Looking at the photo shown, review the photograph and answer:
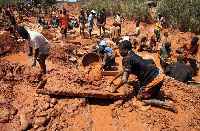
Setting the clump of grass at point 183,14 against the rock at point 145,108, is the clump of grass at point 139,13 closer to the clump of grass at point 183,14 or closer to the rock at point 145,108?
the clump of grass at point 183,14

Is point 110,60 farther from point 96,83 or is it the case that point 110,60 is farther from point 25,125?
point 25,125

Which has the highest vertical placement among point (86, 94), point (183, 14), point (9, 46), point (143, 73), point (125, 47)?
point (183, 14)

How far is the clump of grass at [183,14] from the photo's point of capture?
11258 millimetres

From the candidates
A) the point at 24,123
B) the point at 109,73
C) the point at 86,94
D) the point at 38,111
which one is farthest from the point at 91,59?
the point at 24,123

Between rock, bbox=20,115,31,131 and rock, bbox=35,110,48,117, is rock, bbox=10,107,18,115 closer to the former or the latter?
rock, bbox=20,115,31,131

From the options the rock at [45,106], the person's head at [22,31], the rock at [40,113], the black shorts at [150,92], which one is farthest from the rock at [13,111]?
the black shorts at [150,92]

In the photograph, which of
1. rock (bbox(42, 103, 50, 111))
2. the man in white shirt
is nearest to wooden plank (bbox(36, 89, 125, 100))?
rock (bbox(42, 103, 50, 111))

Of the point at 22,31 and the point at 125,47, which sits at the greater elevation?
the point at 22,31

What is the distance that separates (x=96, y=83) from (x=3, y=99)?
2021 mm

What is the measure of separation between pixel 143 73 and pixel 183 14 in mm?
9756

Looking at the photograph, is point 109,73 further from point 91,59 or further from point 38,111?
point 38,111

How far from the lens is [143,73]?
3.68 metres

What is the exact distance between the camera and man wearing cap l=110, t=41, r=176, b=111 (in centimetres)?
347

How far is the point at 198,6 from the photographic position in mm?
11641
